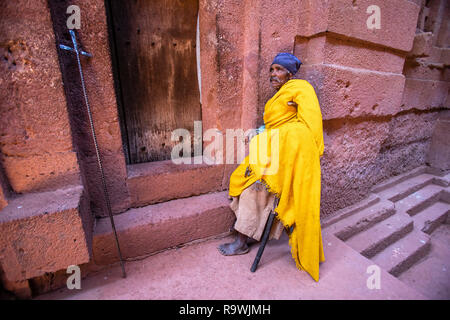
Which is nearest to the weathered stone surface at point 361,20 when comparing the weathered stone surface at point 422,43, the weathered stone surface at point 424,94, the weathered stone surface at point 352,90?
the weathered stone surface at point 352,90

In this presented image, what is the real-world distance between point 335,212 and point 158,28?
2886 mm

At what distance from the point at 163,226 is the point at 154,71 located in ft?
4.94

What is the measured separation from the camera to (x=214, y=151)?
241 centimetres

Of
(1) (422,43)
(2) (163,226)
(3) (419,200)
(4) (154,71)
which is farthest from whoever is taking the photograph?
(3) (419,200)

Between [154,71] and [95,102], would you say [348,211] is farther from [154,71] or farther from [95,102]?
[95,102]

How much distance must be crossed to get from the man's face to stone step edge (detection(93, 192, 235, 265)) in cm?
125

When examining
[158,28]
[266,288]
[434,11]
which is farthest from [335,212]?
[434,11]

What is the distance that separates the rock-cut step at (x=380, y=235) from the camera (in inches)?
99.4

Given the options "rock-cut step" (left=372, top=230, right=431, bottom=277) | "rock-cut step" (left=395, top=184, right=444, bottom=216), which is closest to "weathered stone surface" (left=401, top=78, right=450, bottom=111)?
"rock-cut step" (left=395, top=184, right=444, bottom=216)

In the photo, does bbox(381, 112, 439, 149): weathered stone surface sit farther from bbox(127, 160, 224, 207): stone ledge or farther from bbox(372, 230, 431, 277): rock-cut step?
bbox(127, 160, 224, 207): stone ledge

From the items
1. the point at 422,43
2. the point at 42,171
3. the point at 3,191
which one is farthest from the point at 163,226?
the point at 422,43

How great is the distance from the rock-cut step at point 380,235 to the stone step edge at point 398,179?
60 cm

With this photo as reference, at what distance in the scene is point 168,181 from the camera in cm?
219

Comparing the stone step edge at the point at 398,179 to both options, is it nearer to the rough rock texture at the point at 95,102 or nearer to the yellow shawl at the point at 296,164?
the yellow shawl at the point at 296,164
